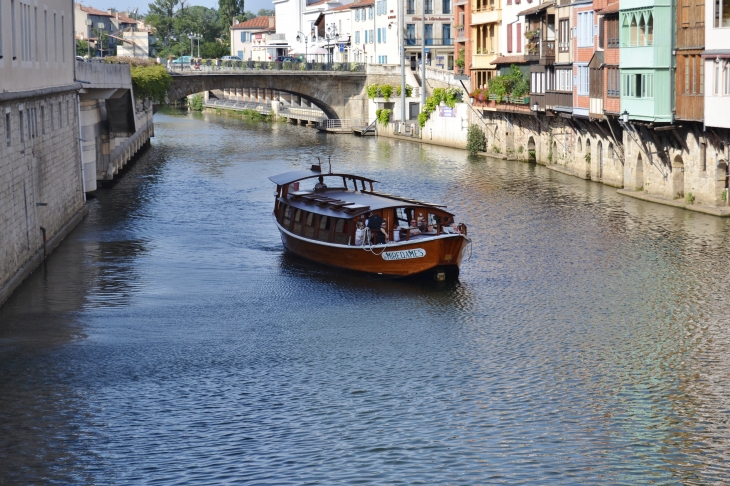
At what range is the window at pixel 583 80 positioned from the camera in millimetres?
69062

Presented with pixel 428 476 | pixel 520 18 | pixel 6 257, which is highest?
pixel 520 18

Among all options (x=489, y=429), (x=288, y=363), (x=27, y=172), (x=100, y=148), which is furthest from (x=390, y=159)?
(x=489, y=429)

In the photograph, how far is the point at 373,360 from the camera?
31312 millimetres

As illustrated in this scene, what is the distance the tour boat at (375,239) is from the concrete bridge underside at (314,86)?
7401 cm

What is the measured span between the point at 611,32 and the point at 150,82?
46.6 m

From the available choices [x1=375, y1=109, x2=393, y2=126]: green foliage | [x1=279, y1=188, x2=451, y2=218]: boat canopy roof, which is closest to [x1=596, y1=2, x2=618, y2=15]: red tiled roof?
[x1=279, y1=188, x2=451, y2=218]: boat canopy roof

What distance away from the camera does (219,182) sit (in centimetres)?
7419

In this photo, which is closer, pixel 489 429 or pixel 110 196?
pixel 489 429

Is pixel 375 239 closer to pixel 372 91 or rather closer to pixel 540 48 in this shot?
pixel 540 48

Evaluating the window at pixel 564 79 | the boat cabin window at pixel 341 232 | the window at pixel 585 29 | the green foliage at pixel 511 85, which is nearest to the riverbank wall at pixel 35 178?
the boat cabin window at pixel 341 232

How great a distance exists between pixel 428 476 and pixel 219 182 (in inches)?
2076

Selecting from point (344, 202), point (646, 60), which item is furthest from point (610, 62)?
point (344, 202)

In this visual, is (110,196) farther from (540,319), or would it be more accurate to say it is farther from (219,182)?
(540,319)

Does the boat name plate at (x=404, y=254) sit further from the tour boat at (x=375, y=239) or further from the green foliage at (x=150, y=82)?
the green foliage at (x=150, y=82)
